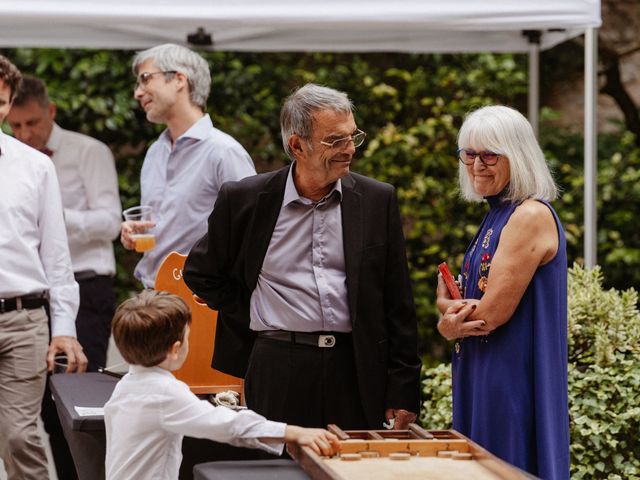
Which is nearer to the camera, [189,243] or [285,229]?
[285,229]

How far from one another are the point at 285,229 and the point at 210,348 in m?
0.87

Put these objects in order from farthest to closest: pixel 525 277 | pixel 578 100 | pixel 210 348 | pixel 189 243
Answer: pixel 578 100, pixel 189 243, pixel 210 348, pixel 525 277

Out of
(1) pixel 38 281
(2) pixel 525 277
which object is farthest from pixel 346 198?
(1) pixel 38 281

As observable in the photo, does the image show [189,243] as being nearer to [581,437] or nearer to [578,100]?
[581,437]

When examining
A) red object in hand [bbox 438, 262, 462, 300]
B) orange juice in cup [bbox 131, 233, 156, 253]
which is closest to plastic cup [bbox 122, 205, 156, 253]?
orange juice in cup [bbox 131, 233, 156, 253]

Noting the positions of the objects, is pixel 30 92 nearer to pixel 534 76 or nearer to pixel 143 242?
pixel 143 242

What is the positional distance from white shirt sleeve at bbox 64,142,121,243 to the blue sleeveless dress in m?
2.46

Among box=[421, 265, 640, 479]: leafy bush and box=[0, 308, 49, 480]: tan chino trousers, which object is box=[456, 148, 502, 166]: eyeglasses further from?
box=[0, 308, 49, 480]: tan chino trousers

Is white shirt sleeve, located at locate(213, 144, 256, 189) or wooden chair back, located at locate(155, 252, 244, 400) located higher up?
white shirt sleeve, located at locate(213, 144, 256, 189)

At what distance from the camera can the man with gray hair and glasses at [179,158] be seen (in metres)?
4.59

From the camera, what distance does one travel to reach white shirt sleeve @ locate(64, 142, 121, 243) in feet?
17.4

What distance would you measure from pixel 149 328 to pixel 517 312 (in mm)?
1052

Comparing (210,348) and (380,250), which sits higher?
(380,250)

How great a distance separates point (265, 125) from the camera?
7910 mm
